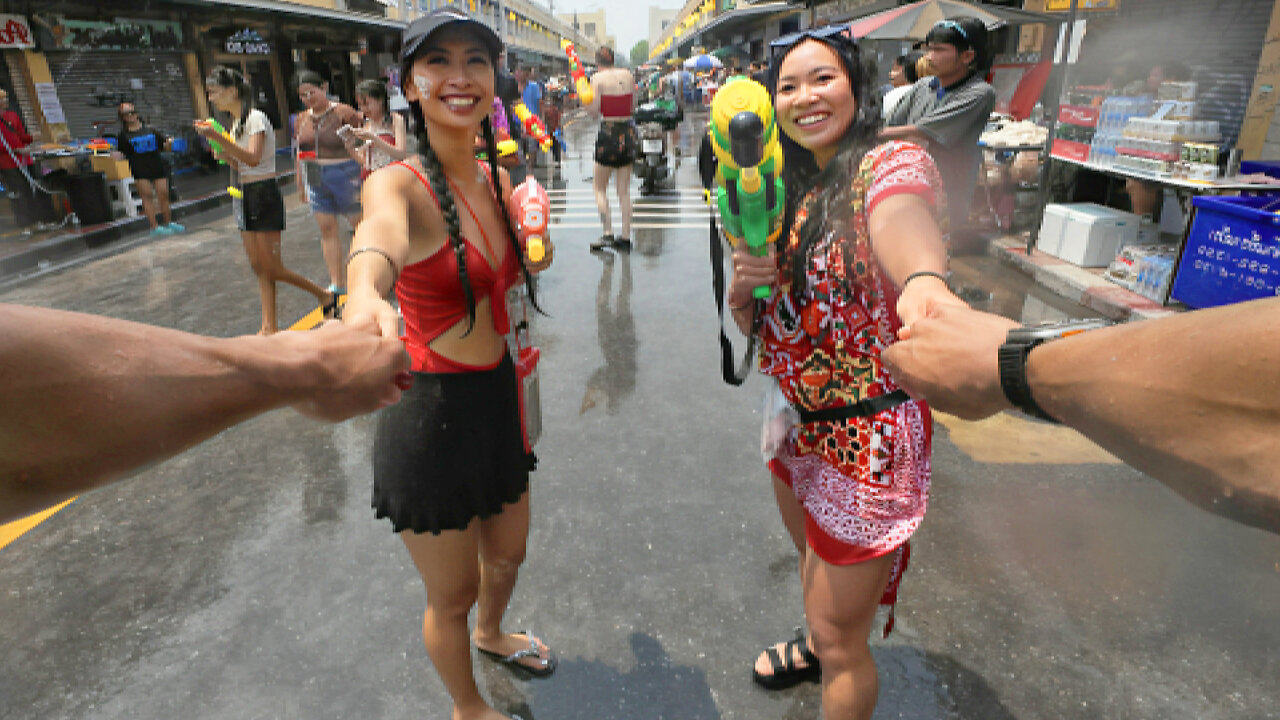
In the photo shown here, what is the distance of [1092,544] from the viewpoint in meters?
2.92

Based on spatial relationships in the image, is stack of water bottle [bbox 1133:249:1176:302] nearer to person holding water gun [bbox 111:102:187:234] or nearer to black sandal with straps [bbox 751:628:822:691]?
black sandal with straps [bbox 751:628:822:691]

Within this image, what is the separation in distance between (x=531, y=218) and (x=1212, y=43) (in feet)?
32.9

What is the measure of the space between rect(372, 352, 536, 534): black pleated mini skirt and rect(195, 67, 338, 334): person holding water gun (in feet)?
12.9

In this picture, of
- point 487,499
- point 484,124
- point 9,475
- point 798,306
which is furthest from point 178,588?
point 798,306

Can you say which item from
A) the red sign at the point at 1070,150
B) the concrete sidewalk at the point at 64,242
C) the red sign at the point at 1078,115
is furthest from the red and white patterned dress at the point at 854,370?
the concrete sidewalk at the point at 64,242

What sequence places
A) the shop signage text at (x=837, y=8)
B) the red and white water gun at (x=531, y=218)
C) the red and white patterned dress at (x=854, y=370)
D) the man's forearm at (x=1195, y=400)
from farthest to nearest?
the shop signage text at (x=837, y=8) → the red and white water gun at (x=531, y=218) → the red and white patterned dress at (x=854, y=370) → the man's forearm at (x=1195, y=400)

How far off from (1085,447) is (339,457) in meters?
4.10

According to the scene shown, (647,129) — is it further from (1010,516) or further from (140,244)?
(1010,516)

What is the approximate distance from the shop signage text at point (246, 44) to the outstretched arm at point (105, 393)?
19514mm

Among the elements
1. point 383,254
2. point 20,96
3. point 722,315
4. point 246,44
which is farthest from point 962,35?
point 246,44

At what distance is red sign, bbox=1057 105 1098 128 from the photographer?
6.59 meters

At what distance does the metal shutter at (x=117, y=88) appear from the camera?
12344 mm

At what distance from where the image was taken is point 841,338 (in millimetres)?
1628

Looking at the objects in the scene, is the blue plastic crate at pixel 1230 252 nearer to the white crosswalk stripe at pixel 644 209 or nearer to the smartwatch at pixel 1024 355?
the smartwatch at pixel 1024 355
